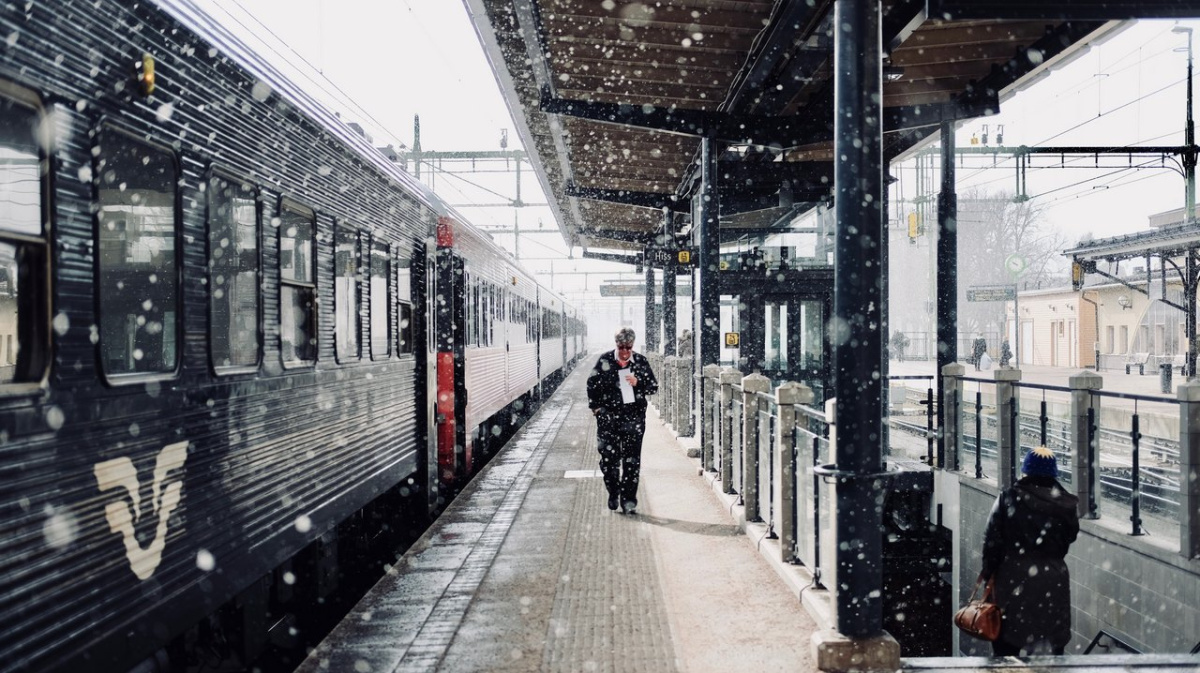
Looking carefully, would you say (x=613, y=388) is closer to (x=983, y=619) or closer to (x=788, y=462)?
(x=788, y=462)

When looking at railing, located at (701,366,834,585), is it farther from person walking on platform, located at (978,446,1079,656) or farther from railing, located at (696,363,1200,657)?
person walking on platform, located at (978,446,1079,656)

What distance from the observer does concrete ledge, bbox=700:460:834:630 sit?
15.8 feet

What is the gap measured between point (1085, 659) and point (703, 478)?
5.78 metres

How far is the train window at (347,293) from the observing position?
6.12 metres

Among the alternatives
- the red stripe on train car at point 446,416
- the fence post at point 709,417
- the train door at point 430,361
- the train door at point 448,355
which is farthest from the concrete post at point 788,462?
the red stripe on train car at point 446,416

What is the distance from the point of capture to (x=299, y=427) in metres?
5.33

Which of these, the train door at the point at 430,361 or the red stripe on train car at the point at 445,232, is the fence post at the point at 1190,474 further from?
the red stripe on train car at the point at 445,232

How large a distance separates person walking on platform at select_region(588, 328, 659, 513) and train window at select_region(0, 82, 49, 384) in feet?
17.1

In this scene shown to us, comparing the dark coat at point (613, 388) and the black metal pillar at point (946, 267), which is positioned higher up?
the black metal pillar at point (946, 267)

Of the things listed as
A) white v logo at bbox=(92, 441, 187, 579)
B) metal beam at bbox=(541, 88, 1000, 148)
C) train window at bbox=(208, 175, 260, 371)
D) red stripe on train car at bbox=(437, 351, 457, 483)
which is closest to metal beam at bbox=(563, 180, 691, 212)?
metal beam at bbox=(541, 88, 1000, 148)

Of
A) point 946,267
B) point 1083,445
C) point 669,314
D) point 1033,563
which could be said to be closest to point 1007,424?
point 1083,445

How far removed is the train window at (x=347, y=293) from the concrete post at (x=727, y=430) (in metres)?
3.57

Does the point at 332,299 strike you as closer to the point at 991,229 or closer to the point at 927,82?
the point at 927,82

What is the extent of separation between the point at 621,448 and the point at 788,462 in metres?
2.32
